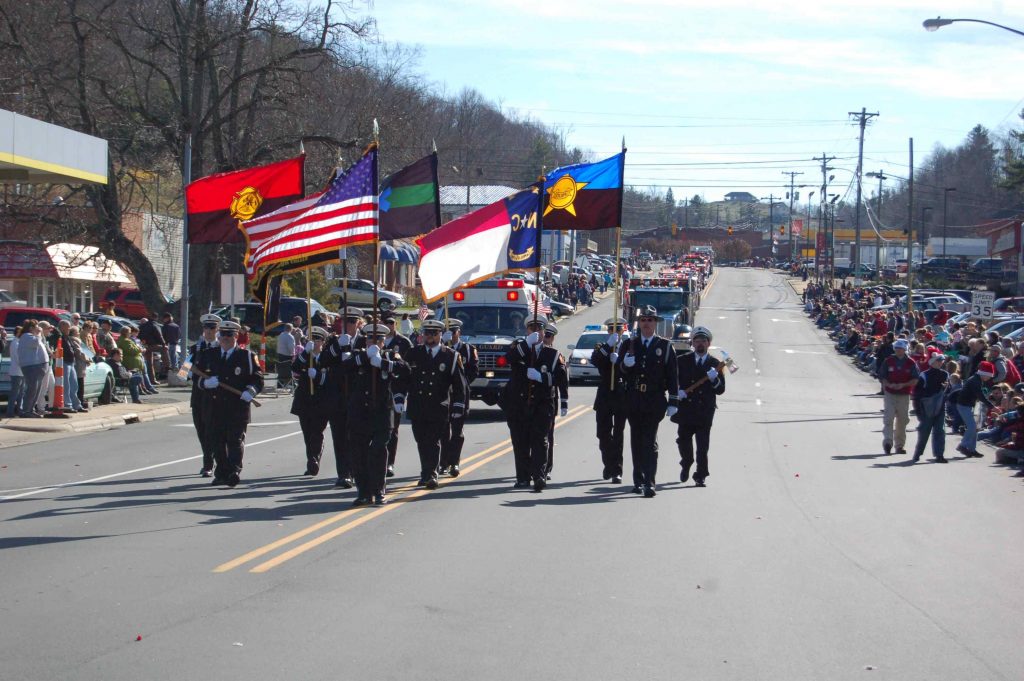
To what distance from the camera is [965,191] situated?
148m

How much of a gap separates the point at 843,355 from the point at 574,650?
47.8 meters

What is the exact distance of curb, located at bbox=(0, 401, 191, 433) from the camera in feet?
66.4

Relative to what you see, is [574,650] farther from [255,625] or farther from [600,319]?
[600,319]

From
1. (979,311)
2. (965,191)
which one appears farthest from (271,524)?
(965,191)

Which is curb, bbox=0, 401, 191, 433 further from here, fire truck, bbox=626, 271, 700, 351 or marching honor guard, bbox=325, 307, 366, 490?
fire truck, bbox=626, 271, 700, 351

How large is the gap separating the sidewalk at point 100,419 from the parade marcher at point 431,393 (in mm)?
8471

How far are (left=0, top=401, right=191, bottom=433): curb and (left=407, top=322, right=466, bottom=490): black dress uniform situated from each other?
390 inches

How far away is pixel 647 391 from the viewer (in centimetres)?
1310

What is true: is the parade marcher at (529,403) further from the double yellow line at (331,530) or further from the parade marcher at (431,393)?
the double yellow line at (331,530)

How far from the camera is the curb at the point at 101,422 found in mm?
20250

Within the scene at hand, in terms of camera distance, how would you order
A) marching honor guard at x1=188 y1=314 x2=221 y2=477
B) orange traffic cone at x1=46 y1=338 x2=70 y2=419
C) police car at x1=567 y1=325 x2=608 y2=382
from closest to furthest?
marching honor guard at x1=188 y1=314 x2=221 y2=477
orange traffic cone at x1=46 y1=338 x2=70 y2=419
police car at x1=567 y1=325 x2=608 y2=382

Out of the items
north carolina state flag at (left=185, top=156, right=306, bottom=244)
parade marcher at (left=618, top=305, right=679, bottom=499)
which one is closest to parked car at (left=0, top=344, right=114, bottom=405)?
north carolina state flag at (left=185, top=156, right=306, bottom=244)

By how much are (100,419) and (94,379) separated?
7.01 feet

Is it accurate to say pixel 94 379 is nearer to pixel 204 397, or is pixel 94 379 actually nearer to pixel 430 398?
pixel 204 397
